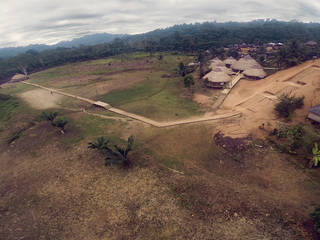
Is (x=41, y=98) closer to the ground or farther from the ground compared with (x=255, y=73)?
closer to the ground

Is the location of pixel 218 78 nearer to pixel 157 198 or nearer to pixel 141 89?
pixel 141 89

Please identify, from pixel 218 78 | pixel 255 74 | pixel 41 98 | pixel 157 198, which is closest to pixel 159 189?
pixel 157 198

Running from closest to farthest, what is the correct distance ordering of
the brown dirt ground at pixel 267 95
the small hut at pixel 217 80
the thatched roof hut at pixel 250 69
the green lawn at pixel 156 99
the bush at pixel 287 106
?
the brown dirt ground at pixel 267 95, the bush at pixel 287 106, the green lawn at pixel 156 99, the small hut at pixel 217 80, the thatched roof hut at pixel 250 69

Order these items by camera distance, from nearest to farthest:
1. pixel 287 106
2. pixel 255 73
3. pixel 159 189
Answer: pixel 159 189 < pixel 287 106 < pixel 255 73

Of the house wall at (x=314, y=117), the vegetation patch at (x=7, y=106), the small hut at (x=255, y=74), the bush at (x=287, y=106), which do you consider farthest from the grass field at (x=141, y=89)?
the small hut at (x=255, y=74)

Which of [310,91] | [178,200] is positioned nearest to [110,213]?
[178,200]

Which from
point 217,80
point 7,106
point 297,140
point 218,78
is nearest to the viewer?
point 297,140

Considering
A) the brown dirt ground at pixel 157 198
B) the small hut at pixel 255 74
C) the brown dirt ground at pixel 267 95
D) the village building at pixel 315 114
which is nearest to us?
the brown dirt ground at pixel 157 198

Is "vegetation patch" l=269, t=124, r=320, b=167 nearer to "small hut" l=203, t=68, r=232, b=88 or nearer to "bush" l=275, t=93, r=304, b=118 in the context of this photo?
"bush" l=275, t=93, r=304, b=118

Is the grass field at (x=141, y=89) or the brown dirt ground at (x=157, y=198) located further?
the grass field at (x=141, y=89)

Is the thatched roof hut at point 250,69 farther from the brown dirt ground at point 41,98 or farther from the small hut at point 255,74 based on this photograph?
the brown dirt ground at point 41,98

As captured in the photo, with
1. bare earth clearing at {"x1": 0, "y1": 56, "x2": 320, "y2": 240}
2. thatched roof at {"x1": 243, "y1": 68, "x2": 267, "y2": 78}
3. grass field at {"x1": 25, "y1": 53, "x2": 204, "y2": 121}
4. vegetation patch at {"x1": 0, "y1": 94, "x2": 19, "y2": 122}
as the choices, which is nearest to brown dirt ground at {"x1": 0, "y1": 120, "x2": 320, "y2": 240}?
bare earth clearing at {"x1": 0, "y1": 56, "x2": 320, "y2": 240}
